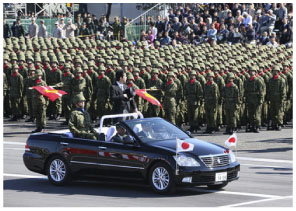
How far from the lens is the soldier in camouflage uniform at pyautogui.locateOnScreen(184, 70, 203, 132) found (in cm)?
2689

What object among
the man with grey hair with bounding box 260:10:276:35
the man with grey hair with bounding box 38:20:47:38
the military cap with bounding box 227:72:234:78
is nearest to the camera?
the military cap with bounding box 227:72:234:78

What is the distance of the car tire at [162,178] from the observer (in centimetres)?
1547

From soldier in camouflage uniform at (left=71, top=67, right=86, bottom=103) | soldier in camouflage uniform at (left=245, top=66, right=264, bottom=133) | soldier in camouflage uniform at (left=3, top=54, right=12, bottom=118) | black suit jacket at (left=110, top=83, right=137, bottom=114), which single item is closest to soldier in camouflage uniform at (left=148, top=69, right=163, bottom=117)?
soldier in camouflage uniform at (left=71, top=67, right=86, bottom=103)

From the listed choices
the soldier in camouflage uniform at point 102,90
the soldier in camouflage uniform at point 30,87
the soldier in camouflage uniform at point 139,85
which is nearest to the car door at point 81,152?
the soldier in camouflage uniform at point 139,85

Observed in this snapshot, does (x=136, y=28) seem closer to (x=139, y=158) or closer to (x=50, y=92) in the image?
(x=50, y=92)

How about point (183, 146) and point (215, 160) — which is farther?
point (215, 160)

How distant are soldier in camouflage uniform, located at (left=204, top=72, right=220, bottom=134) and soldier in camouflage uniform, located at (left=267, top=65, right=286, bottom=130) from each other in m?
1.92

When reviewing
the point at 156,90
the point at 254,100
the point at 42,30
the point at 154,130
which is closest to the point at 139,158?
Answer: the point at 154,130

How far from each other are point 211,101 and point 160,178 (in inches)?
441

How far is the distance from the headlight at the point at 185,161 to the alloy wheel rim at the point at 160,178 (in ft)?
1.03

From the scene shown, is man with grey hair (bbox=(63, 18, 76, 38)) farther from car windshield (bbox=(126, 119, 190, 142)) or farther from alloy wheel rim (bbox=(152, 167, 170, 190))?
alloy wheel rim (bbox=(152, 167, 170, 190))

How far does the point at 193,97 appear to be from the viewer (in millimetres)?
26969

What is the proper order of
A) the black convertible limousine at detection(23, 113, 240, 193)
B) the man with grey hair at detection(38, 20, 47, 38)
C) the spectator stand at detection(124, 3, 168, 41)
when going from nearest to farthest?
1. the black convertible limousine at detection(23, 113, 240, 193)
2. the man with grey hair at detection(38, 20, 47, 38)
3. the spectator stand at detection(124, 3, 168, 41)

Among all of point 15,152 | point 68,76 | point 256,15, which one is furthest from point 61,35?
point 15,152
